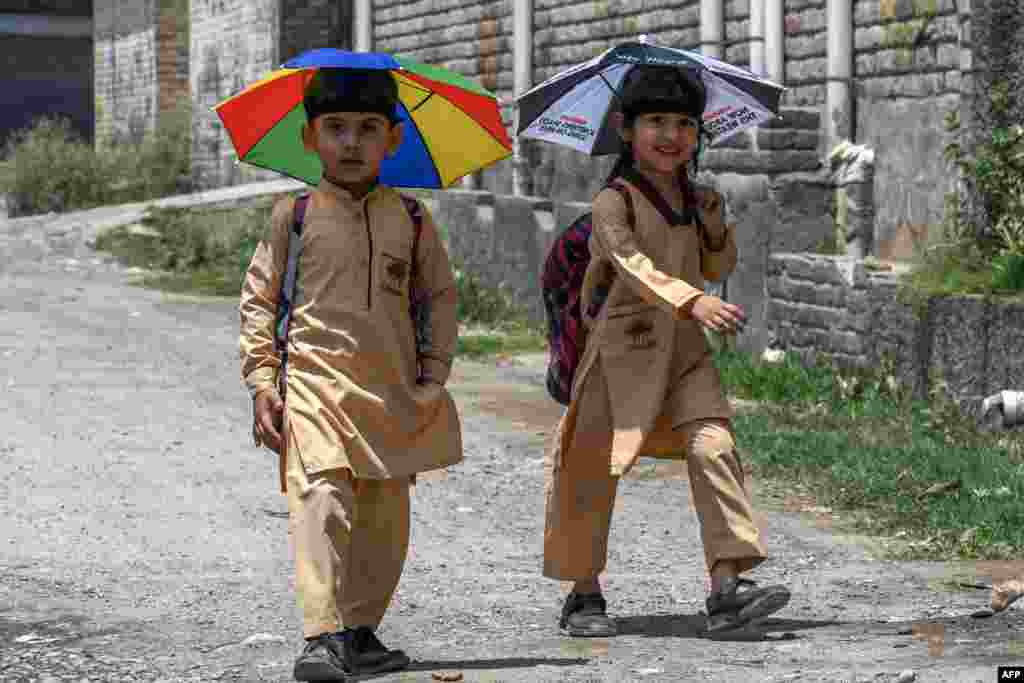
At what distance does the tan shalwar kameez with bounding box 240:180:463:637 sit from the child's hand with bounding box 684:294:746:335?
656 millimetres

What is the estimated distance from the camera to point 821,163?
41.9ft

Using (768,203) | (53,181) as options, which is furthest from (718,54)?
(53,181)

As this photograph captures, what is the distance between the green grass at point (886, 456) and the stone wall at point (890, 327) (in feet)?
0.47

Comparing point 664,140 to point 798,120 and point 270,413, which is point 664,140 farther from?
point 798,120

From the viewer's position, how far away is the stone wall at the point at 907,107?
1196cm

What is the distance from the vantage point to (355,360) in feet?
17.6

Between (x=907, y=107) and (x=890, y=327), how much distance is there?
199 centimetres

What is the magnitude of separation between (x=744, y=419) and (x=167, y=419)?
292cm

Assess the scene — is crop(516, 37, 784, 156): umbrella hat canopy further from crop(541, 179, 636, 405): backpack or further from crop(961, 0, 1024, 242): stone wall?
crop(961, 0, 1024, 242): stone wall

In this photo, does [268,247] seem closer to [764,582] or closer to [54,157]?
[764,582]

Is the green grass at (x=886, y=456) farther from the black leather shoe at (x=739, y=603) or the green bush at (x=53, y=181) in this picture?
the green bush at (x=53, y=181)

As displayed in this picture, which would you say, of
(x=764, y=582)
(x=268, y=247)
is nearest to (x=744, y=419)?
(x=764, y=582)

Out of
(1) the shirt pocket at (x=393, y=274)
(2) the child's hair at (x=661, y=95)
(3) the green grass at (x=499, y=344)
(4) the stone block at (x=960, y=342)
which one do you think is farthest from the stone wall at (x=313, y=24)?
(1) the shirt pocket at (x=393, y=274)

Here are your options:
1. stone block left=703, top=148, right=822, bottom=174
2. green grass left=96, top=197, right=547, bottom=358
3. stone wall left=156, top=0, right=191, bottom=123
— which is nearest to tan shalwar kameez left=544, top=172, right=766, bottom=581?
stone block left=703, top=148, right=822, bottom=174
